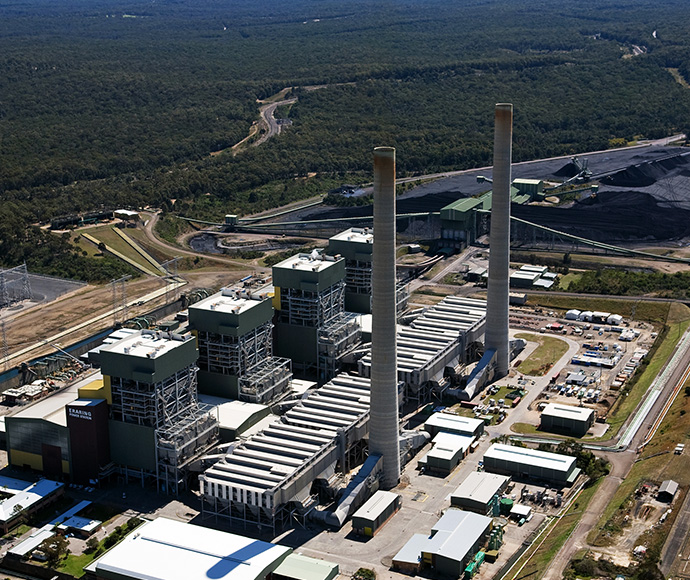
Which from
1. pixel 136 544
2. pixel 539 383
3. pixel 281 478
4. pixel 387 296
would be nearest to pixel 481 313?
pixel 539 383

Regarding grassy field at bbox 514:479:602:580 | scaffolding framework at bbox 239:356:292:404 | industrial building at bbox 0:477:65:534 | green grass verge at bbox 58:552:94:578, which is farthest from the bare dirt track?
grassy field at bbox 514:479:602:580

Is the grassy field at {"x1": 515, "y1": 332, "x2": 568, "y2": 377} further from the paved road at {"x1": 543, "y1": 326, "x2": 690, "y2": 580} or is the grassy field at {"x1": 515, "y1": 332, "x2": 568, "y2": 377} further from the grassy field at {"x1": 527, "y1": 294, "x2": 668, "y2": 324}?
the paved road at {"x1": 543, "y1": 326, "x2": 690, "y2": 580}

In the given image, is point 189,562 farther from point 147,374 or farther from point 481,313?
point 481,313

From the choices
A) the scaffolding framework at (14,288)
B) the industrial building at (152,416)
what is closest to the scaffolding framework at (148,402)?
the industrial building at (152,416)

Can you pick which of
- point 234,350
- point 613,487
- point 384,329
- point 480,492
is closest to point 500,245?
point 384,329

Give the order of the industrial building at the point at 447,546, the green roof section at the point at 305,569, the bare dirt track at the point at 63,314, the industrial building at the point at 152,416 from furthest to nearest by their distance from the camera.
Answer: the bare dirt track at the point at 63,314
the industrial building at the point at 152,416
the industrial building at the point at 447,546
the green roof section at the point at 305,569

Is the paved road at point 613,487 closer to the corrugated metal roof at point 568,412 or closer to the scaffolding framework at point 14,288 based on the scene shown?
the corrugated metal roof at point 568,412
